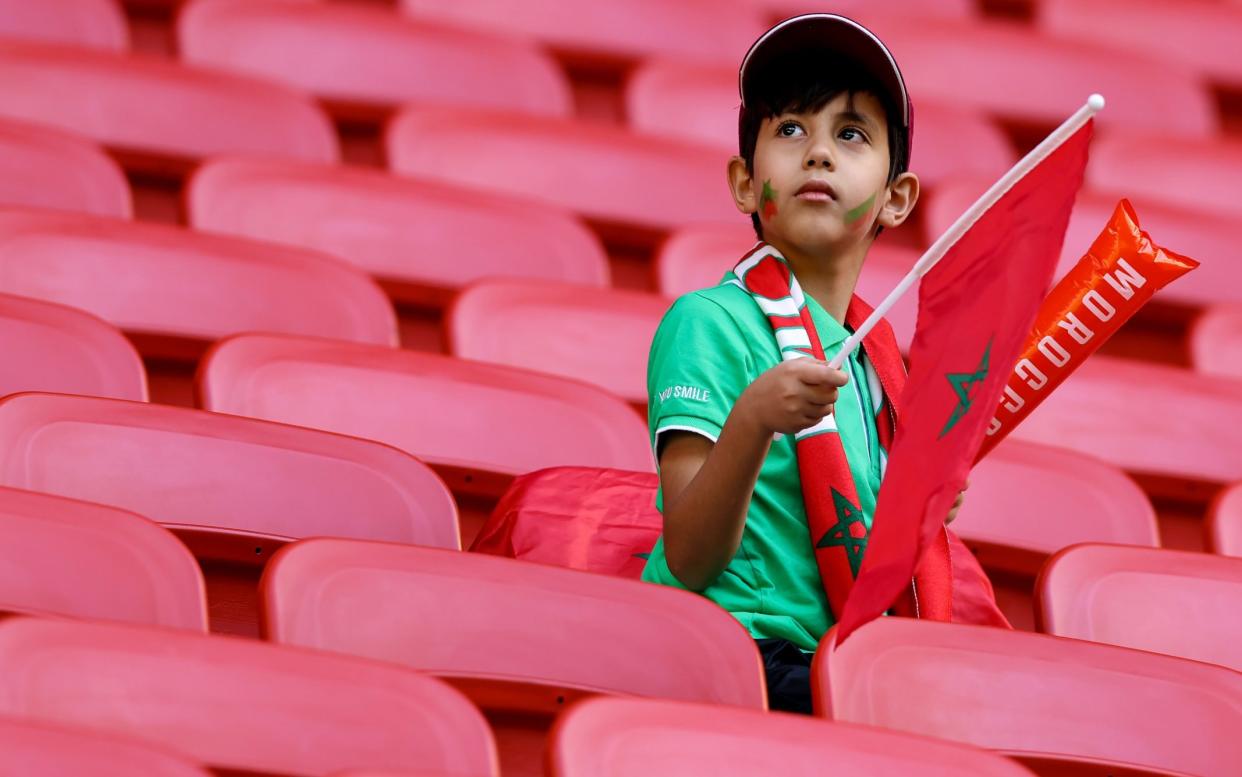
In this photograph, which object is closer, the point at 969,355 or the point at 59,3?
the point at 969,355

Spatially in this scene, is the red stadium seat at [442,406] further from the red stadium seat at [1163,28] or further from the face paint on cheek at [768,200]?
the red stadium seat at [1163,28]

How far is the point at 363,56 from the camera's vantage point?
58.4 inches

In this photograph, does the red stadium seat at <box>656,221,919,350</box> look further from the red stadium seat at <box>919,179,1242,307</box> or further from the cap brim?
the cap brim

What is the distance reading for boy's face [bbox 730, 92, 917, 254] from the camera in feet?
2.50

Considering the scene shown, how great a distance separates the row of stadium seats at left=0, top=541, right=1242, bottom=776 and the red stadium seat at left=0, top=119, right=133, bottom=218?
54cm

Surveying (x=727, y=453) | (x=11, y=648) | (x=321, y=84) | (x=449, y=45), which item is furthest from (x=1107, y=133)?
(x=11, y=648)

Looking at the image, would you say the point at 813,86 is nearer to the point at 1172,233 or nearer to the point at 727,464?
the point at 727,464

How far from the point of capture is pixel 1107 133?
66.5 inches

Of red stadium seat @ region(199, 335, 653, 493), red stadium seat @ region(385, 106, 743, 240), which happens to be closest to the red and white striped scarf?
red stadium seat @ region(199, 335, 653, 493)

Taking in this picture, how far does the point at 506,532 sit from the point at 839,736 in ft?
0.88

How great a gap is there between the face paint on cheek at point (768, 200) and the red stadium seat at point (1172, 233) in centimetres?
65

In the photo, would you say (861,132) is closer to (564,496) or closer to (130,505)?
(564,496)

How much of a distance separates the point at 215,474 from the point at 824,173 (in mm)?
316

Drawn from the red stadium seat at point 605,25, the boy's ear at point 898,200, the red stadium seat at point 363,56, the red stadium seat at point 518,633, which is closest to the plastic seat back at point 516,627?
the red stadium seat at point 518,633
